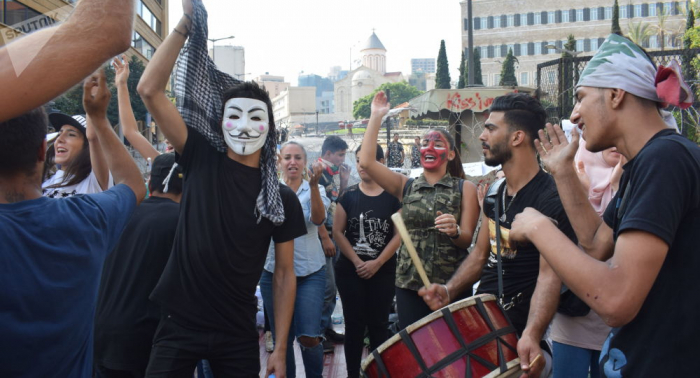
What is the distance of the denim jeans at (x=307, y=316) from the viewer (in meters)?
4.51

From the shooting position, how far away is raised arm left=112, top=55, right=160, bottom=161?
11.6 ft

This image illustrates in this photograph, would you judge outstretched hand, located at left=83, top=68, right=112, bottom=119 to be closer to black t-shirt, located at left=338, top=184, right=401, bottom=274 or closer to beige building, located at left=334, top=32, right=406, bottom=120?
black t-shirt, located at left=338, top=184, right=401, bottom=274

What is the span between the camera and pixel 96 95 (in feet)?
7.63

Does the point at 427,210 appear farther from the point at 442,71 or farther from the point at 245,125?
the point at 442,71

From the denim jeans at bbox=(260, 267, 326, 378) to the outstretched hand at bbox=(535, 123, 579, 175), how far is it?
262 cm

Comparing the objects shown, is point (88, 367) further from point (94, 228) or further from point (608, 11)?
point (608, 11)

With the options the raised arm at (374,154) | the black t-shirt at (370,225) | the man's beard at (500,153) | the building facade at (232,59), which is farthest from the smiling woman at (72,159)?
the building facade at (232,59)

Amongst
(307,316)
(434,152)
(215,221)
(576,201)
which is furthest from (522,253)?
(307,316)

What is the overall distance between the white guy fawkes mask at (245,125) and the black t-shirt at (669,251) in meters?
2.08

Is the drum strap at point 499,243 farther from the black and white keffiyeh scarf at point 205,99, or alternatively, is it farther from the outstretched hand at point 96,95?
the outstretched hand at point 96,95

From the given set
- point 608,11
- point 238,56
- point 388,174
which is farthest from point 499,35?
point 388,174

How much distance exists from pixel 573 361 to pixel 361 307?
2.32 metres

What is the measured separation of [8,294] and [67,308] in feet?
0.69

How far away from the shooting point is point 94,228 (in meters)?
2.10
